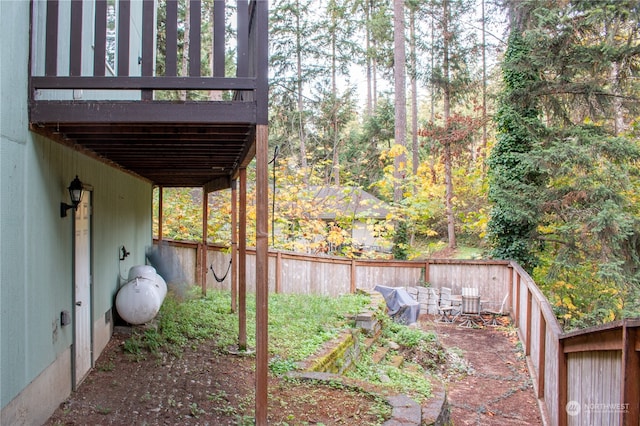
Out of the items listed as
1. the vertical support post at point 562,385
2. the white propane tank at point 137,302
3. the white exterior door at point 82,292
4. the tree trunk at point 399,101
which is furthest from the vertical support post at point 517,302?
the white exterior door at point 82,292

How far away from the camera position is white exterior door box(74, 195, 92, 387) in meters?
5.07

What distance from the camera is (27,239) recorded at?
372 centimetres

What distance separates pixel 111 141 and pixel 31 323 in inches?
76.0

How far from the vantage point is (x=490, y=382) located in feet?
25.2

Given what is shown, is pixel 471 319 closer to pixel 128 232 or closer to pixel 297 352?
pixel 297 352

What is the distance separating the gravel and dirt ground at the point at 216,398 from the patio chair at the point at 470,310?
449 cm

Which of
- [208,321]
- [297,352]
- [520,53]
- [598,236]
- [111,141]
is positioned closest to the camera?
[111,141]

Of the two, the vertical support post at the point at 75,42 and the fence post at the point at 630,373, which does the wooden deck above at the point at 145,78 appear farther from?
the fence post at the point at 630,373

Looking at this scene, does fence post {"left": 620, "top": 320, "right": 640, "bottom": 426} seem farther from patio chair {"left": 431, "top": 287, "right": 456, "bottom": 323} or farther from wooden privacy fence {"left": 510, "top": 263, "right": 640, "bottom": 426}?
patio chair {"left": 431, "top": 287, "right": 456, "bottom": 323}

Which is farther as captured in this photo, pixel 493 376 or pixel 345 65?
pixel 345 65

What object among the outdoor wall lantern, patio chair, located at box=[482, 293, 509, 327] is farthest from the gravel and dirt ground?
patio chair, located at box=[482, 293, 509, 327]

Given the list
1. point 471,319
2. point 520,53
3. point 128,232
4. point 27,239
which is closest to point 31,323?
point 27,239

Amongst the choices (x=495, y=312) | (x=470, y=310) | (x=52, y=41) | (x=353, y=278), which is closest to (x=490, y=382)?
(x=470, y=310)

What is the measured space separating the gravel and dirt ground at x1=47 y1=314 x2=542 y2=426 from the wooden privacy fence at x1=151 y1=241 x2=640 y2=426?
724 mm
